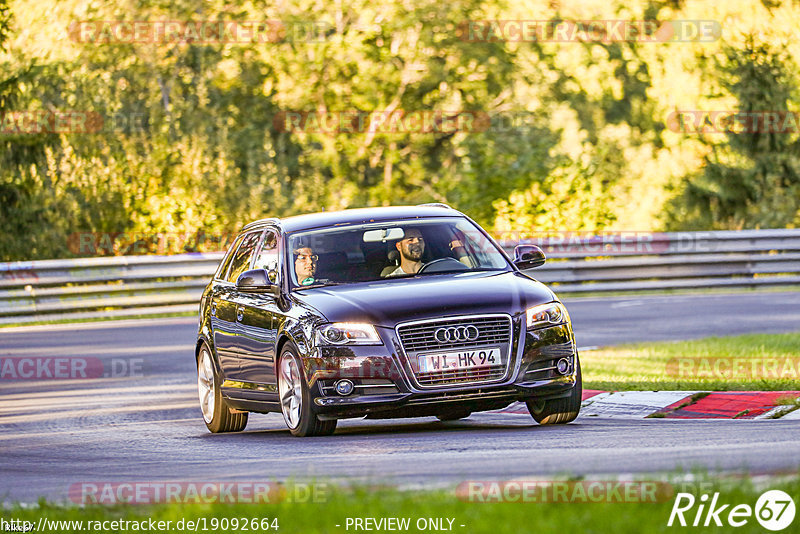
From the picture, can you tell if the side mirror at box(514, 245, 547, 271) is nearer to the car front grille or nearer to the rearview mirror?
the rearview mirror

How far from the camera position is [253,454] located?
9.87 m

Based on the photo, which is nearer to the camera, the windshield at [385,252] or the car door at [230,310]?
the windshield at [385,252]

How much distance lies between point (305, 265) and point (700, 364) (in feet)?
15.3

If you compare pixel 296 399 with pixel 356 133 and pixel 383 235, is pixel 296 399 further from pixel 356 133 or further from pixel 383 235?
pixel 356 133

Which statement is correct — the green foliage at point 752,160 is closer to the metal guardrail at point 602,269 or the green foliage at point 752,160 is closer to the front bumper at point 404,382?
the metal guardrail at point 602,269

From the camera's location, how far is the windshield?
11.4 meters

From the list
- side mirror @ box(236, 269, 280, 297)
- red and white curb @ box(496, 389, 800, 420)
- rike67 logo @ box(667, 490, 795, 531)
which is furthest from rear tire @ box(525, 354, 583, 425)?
rike67 logo @ box(667, 490, 795, 531)

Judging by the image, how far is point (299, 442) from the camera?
10.4 metres

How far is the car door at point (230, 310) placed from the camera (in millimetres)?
12125

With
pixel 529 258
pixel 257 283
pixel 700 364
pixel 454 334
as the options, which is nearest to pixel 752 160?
pixel 700 364

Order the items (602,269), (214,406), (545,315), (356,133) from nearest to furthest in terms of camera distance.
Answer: (545,315)
(214,406)
(602,269)
(356,133)

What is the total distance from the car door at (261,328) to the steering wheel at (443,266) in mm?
1149

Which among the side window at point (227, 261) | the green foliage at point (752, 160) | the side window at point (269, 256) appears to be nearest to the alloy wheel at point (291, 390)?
the side window at point (269, 256)

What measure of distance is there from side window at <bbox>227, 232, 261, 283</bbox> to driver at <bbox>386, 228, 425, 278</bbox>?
1.62 m
